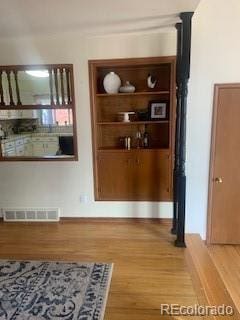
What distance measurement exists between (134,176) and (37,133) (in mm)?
1490

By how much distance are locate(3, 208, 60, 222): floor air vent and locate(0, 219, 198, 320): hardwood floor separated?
0.11 metres

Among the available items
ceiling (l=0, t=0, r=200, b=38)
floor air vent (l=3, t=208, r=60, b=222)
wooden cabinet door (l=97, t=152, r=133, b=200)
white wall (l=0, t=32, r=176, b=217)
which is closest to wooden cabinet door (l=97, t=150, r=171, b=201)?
wooden cabinet door (l=97, t=152, r=133, b=200)

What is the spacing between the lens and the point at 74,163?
12.2 ft

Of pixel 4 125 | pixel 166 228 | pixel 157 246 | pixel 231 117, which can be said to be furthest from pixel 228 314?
pixel 4 125

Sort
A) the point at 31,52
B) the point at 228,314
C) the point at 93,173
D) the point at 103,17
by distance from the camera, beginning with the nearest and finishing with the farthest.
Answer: the point at 228,314
the point at 103,17
the point at 31,52
the point at 93,173

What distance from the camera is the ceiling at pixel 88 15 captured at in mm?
2283

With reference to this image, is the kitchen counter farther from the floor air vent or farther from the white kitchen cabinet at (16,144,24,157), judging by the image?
the floor air vent

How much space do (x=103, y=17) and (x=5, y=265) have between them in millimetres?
2669

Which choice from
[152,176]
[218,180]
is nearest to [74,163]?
[152,176]

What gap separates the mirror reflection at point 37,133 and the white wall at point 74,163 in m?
0.16

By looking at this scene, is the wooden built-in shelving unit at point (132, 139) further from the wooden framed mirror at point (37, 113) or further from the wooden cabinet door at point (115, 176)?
the wooden framed mirror at point (37, 113)

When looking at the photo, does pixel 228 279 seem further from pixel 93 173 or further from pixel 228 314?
pixel 93 173

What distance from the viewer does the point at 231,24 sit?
3.25 meters

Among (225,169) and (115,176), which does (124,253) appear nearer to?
(115,176)
